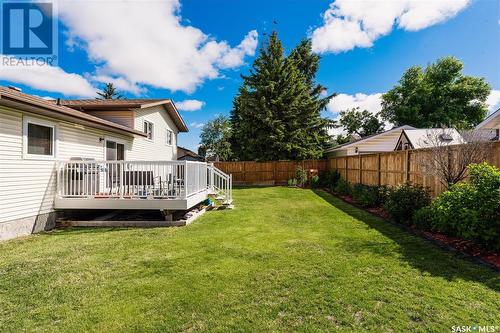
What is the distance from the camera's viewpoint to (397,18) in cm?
1170

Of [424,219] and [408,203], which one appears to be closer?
[424,219]

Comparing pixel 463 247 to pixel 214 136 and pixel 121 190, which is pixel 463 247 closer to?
pixel 121 190

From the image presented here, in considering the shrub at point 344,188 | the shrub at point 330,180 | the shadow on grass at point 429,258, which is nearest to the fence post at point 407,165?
the shadow on grass at point 429,258

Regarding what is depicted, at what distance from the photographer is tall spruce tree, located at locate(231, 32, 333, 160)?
20422 millimetres

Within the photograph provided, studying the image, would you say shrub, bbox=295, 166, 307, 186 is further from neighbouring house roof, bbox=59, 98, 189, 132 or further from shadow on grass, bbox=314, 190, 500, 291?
shadow on grass, bbox=314, 190, 500, 291

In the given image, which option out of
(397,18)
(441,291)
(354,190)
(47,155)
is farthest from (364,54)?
(47,155)

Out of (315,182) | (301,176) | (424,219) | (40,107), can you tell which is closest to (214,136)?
(301,176)

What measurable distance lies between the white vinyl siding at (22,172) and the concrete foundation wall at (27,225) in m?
0.10

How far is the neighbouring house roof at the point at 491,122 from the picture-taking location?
459 inches

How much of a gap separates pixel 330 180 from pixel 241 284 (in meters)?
14.8

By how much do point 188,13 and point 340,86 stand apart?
2265 cm

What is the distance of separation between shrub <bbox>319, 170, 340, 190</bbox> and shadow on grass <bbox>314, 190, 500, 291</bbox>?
10.3m

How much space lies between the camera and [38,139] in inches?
259

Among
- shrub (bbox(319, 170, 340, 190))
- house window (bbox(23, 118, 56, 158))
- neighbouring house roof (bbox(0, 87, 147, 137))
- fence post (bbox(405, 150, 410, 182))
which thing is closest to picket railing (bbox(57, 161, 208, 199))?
house window (bbox(23, 118, 56, 158))
